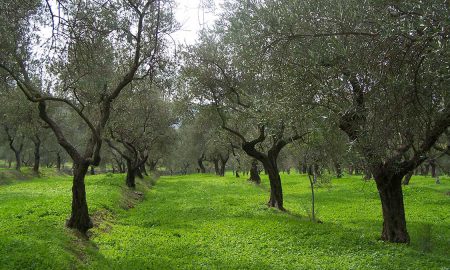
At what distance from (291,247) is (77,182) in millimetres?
9136

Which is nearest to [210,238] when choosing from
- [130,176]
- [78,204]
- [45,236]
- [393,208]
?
[78,204]

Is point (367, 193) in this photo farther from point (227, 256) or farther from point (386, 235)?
point (227, 256)

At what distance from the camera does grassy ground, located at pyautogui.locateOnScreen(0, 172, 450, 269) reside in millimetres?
12906

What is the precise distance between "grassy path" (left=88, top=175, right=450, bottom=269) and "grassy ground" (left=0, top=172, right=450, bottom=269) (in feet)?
0.12

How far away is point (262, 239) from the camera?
17438mm

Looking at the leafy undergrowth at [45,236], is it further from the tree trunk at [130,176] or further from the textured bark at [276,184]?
the tree trunk at [130,176]

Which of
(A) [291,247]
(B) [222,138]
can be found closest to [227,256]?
(A) [291,247]

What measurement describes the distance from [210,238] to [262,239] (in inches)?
92.3

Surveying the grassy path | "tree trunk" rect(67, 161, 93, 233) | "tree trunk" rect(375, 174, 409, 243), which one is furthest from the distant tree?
"tree trunk" rect(375, 174, 409, 243)

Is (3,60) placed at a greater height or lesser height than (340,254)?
greater

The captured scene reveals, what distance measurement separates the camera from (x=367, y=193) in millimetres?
36156

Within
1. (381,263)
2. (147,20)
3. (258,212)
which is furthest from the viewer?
(258,212)

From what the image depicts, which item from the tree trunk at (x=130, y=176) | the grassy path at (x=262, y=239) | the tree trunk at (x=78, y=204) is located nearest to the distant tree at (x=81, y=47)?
the tree trunk at (x=78, y=204)

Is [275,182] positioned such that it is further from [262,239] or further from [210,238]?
[210,238]
